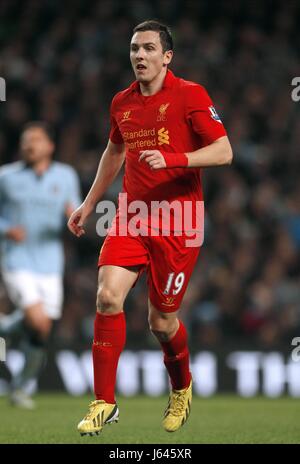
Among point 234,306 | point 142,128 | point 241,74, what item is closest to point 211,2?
point 241,74

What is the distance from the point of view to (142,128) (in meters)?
5.95

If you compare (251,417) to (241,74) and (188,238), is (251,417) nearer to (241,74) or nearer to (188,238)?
(188,238)

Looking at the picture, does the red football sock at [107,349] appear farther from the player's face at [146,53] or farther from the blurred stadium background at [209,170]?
the blurred stadium background at [209,170]

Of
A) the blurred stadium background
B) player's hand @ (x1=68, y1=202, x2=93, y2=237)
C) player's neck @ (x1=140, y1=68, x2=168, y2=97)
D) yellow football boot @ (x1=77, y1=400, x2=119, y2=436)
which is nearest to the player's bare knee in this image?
yellow football boot @ (x1=77, y1=400, x2=119, y2=436)

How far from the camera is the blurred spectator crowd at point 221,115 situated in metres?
11.7

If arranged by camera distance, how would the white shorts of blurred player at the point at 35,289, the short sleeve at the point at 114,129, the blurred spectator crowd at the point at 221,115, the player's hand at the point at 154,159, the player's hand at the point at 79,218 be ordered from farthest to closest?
the blurred spectator crowd at the point at 221,115
the white shorts of blurred player at the point at 35,289
the player's hand at the point at 79,218
the short sleeve at the point at 114,129
the player's hand at the point at 154,159

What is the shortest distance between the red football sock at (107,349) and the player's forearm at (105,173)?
0.80 m

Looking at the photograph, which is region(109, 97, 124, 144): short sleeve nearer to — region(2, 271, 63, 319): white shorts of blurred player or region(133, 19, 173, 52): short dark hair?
region(133, 19, 173, 52): short dark hair

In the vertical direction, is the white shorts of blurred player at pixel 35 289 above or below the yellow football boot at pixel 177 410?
above

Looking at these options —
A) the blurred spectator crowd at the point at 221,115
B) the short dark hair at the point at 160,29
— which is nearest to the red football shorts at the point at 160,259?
the short dark hair at the point at 160,29

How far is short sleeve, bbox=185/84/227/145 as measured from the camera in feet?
19.1

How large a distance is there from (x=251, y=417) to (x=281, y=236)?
15.2 ft

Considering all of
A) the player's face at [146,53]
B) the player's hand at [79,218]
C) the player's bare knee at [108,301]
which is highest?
the player's face at [146,53]

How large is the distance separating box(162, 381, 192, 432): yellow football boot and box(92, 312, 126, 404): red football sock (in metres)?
0.64
